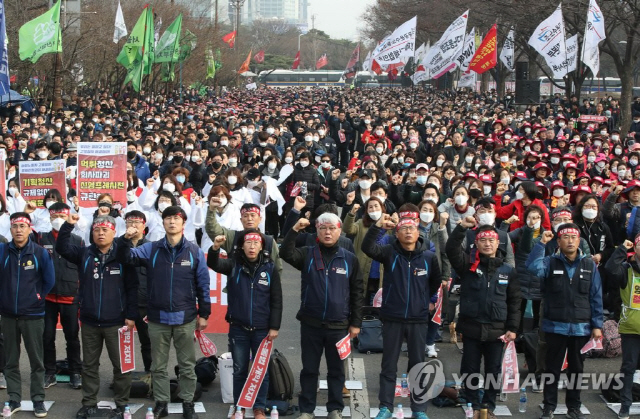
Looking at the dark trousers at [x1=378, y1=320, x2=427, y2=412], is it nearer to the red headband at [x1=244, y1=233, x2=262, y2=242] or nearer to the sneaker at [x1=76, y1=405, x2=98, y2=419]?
the red headband at [x1=244, y1=233, x2=262, y2=242]

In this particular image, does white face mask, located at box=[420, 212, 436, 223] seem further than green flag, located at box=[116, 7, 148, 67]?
No

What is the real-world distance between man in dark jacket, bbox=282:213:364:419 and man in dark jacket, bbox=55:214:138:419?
1387 mm

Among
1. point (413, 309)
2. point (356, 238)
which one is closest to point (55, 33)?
point (356, 238)

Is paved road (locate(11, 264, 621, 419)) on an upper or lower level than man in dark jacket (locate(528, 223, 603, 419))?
lower

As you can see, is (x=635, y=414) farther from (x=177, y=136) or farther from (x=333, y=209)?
(x=177, y=136)

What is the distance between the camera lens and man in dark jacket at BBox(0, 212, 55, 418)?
781cm

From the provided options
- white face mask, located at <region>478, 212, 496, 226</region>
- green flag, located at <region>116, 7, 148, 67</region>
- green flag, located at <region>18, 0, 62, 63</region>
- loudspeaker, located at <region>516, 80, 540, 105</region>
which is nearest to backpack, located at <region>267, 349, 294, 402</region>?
white face mask, located at <region>478, 212, 496, 226</region>

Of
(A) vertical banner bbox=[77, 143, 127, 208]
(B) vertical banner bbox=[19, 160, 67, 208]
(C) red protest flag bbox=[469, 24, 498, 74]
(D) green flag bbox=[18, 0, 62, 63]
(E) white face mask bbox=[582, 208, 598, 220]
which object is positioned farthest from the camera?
(C) red protest flag bbox=[469, 24, 498, 74]

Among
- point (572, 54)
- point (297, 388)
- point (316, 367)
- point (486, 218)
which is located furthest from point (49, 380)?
point (572, 54)

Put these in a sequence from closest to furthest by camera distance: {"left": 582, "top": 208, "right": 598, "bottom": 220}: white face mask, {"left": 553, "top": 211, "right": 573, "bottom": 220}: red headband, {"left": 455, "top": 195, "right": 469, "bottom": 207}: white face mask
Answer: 1. {"left": 553, "top": 211, "right": 573, "bottom": 220}: red headband
2. {"left": 582, "top": 208, "right": 598, "bottom": 220}: white face mask
3. {"left": 455, "top": 195, "right": 469, "bottom": 207}: white face mask

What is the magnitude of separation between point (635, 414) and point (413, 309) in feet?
7.01

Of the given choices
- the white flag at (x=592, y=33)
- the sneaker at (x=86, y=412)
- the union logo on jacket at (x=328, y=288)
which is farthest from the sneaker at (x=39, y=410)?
the white flag at (x=592, y=33)

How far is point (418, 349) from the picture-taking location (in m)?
7.73

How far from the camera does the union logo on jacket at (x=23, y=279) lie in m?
7.81
